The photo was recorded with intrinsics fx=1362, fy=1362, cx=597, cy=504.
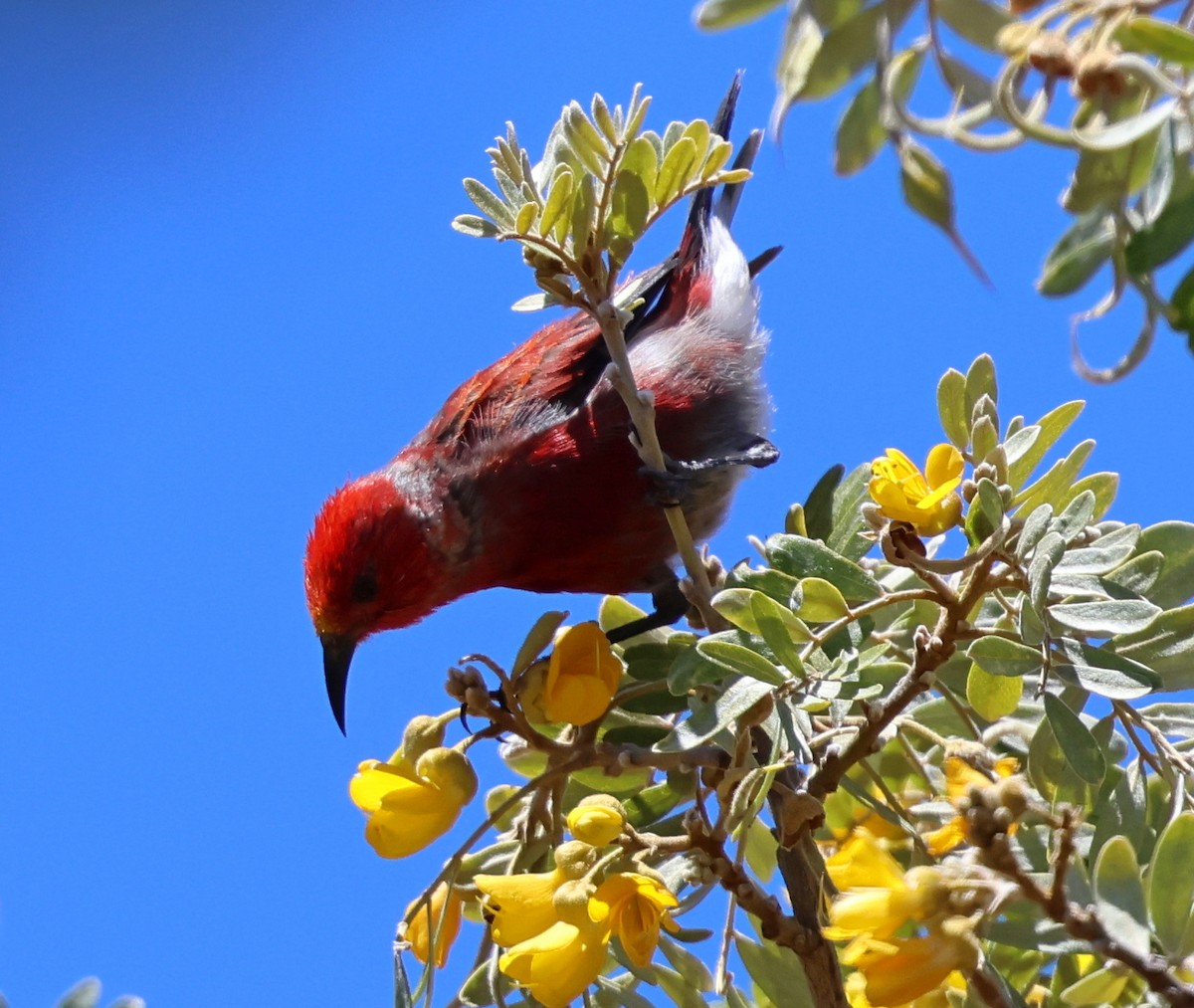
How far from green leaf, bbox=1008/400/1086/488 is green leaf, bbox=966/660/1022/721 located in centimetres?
24

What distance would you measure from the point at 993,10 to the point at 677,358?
6.83ft

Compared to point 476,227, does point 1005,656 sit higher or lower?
lower

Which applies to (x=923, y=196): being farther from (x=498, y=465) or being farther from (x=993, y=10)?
(x=498, y=465)

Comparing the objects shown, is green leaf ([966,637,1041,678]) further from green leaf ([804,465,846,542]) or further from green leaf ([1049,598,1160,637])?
green leaf ([804,465,846,542])

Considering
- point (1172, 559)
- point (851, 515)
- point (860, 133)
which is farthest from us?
point (851, 515)

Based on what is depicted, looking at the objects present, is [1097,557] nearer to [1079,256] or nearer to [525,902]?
[1079,256]

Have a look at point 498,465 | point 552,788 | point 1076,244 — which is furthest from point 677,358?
point 1076,244

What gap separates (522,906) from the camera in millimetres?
1422

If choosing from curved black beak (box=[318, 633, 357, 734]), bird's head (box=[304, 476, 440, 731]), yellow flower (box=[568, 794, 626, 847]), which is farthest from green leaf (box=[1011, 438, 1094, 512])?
curved black beak (box=[318, 633, 357, 734])

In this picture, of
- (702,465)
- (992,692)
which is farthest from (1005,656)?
(702,465)

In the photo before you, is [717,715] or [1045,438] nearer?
[717,715]

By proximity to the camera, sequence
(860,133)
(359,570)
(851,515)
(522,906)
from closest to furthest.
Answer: (860,133) < (522,906) < (851,515) < (359,570)

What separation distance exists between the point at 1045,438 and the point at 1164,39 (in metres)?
0.80

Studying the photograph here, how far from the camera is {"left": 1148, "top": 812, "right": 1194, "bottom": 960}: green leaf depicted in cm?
113
